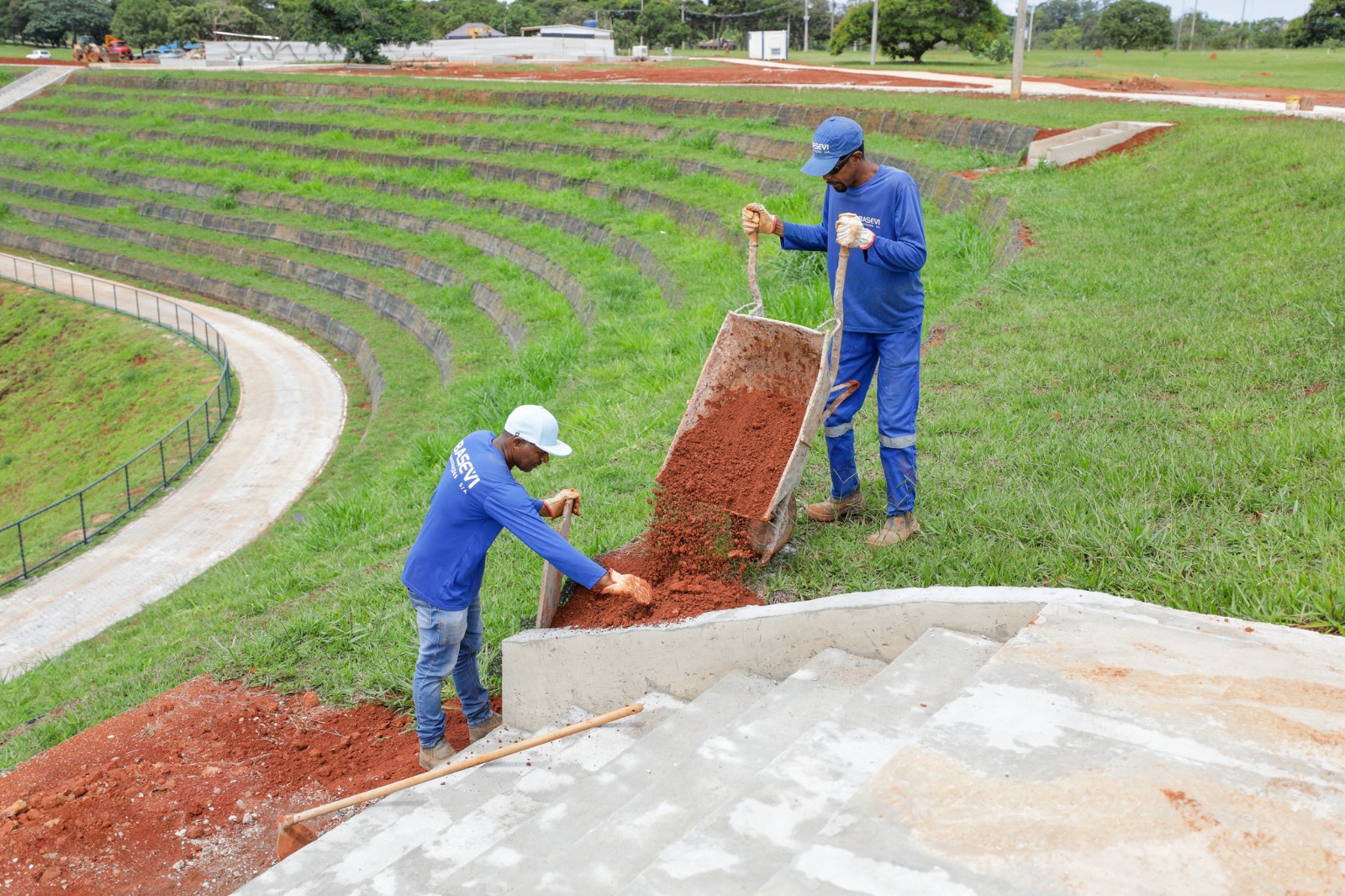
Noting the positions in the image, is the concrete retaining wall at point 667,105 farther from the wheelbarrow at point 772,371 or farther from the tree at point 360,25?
the wheelbarrow at point 772,371

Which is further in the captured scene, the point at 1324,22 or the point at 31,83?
the point at 1324,22

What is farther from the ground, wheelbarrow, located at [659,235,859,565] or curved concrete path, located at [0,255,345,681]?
wheelbarrow, located at [659,235,859,565]

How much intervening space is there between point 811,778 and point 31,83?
163 ft

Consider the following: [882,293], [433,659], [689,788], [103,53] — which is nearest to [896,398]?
[882,293]

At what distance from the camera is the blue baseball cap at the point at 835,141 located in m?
4.39

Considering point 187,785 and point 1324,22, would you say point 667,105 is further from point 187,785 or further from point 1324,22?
point 1324,22

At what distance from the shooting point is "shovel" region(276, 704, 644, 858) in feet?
12.8

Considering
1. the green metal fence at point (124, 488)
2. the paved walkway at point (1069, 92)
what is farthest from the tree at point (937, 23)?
the green metal fence at point (124, 488)

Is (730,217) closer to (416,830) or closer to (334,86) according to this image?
(416,830)

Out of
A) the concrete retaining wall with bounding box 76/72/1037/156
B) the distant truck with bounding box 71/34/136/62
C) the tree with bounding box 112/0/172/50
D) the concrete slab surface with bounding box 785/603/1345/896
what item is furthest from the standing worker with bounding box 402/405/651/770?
the tree with bounding box 112/0/172/50

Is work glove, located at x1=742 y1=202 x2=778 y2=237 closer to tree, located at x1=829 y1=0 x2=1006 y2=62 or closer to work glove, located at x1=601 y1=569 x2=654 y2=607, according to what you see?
work glove, located at x1=601 y1=569 x2=654 y2=607

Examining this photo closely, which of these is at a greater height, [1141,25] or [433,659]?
[1141,25]

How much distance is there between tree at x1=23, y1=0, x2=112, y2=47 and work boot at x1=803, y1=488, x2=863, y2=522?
256 ft

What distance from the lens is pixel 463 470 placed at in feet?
14.1
